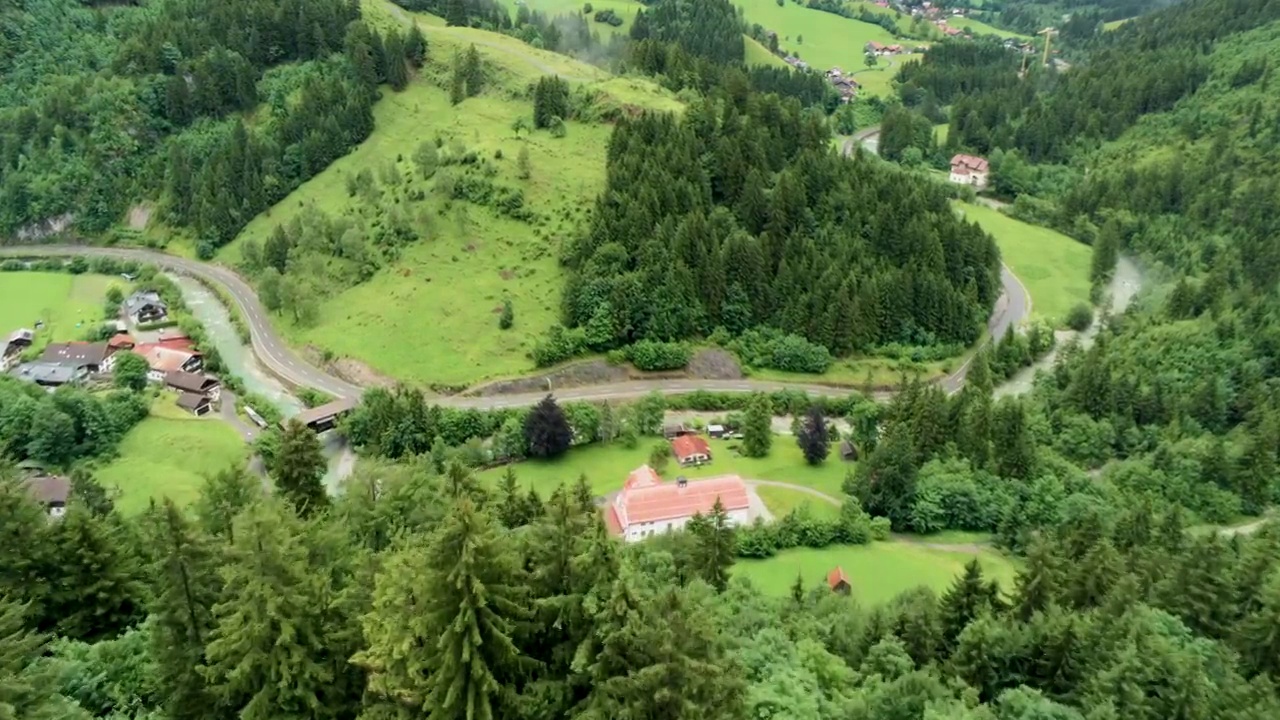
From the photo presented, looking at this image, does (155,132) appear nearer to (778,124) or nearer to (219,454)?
(219,454)

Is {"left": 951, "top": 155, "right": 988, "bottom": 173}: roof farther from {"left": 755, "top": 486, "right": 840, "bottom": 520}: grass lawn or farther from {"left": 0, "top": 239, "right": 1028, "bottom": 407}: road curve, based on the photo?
{"left": 755, "top": 486, "right": 840, "bottom": 520}: grass lawn

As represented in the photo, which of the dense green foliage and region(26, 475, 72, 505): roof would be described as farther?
the dense green foliage

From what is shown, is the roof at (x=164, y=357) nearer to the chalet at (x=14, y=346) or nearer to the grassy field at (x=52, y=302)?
the grassy field at (x=52, y=302)

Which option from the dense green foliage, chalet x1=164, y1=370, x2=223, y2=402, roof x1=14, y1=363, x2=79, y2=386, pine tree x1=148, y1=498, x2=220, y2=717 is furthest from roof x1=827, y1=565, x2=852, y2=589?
roof x1=14, y1=363, x2=79, y2=386

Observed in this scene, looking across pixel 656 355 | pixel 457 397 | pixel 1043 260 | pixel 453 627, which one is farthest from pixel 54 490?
pixel 1043 260

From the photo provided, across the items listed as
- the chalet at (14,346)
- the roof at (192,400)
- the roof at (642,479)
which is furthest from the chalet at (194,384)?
the roof at (642,479)

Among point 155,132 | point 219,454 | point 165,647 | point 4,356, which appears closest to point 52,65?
point 155,132
